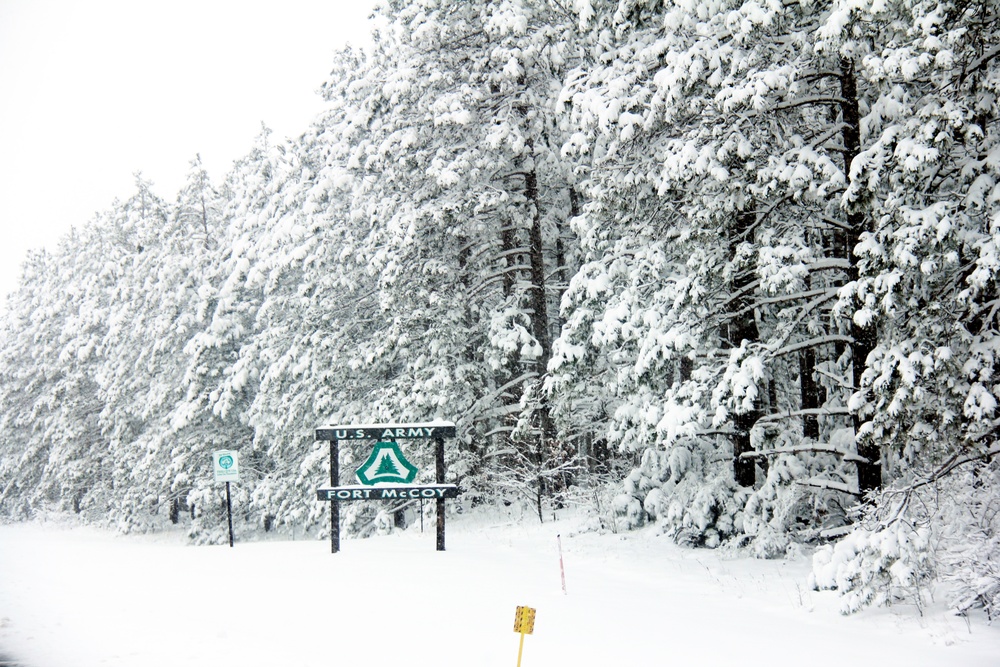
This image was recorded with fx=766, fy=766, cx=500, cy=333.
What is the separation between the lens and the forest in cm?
902

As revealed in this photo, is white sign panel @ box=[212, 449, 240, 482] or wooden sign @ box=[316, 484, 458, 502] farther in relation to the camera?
white sign panel @ box=[212, 449, 240, 482]

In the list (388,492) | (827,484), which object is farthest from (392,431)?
(827,484)

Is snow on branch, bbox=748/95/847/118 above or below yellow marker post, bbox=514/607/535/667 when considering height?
above

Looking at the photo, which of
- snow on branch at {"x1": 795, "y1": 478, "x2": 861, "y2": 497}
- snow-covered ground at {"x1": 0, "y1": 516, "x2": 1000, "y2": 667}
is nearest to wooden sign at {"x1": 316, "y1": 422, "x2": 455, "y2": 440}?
snow-covered ground at {"x1": 0, "y1": 516, "x2": 1000, "y2": 667}

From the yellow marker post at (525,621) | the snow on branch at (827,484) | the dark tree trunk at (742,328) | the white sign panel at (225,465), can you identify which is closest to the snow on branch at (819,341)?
the dark tree trunk at (742,328)

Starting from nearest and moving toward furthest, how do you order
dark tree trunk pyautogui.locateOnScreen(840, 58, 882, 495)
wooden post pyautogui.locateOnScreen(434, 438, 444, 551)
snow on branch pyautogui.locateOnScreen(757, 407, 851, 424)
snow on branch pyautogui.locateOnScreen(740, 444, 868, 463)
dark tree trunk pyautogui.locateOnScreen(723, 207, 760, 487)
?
dark tree trunk pyautogui.locateOnScreen(840, 58, 882, 495), snow on branch pyautogui.locateOnScreen(740, 444, 868, 463), snow on branch pyautogui.locateOnScreen(757, 407, 851, 424), dark tree trunk pyautogui.locateOnScreen(723, 207, 760, 487), wooden post pyautogui.locateOnScreen(434, 438, 444, 551)

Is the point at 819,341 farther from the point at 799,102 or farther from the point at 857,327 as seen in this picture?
the point at 799,102

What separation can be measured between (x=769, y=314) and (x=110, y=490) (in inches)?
1319

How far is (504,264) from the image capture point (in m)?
22.2

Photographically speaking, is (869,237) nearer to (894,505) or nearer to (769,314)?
(894,505)

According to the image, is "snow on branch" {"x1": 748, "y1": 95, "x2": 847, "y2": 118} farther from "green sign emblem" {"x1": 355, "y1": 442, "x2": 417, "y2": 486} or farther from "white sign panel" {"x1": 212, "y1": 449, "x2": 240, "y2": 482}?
"white sign panel" {"x1": 212, "y1": 449, "x2": 240, "y2": 482}

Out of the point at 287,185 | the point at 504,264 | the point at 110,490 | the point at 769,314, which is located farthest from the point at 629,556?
the point at 110,490

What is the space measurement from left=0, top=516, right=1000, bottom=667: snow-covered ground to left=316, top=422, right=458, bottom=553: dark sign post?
899mm

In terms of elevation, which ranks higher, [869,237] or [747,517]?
[869,237]
